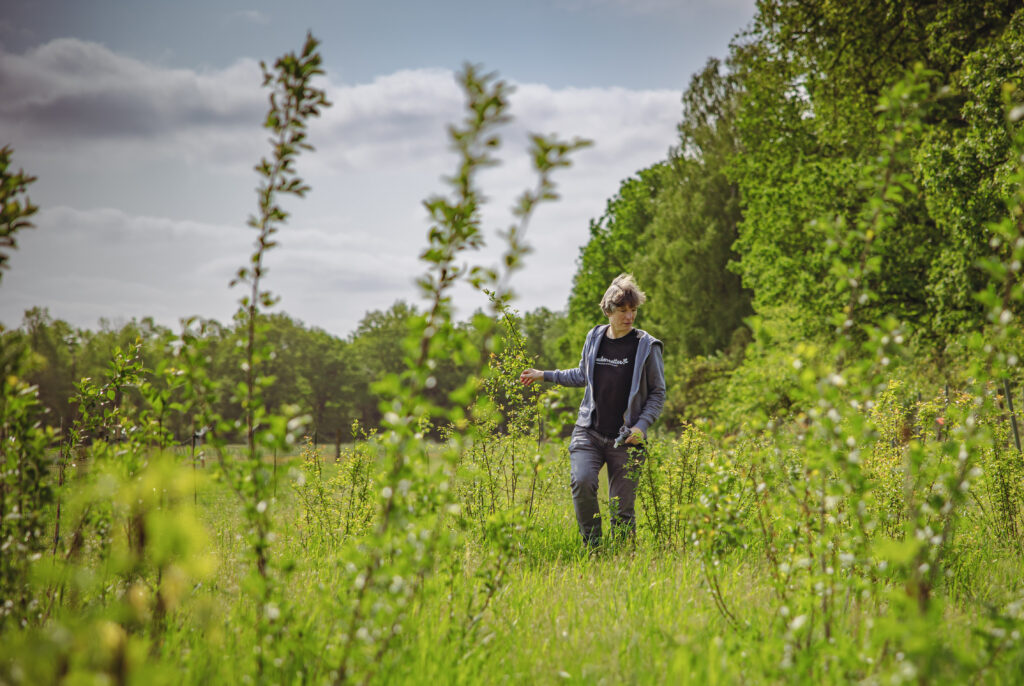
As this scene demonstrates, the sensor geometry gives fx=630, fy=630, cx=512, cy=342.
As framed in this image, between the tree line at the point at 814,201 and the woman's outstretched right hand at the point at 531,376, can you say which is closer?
the woman's outstretched right hand at the point at 531,376

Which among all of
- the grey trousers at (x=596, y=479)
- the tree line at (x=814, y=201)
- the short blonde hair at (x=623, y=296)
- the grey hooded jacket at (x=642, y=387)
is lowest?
the grey trousers at (x=596, y=479)

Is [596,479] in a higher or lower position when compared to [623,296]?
lower

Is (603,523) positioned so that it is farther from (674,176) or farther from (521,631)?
(674,176)

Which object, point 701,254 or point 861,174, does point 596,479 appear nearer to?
point 861,174

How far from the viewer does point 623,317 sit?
4980mm

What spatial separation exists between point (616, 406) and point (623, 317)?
28.4 inches

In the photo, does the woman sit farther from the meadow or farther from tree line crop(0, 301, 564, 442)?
tree line crop(0, 301, 564, 442)

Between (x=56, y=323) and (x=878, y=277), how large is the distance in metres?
43.6

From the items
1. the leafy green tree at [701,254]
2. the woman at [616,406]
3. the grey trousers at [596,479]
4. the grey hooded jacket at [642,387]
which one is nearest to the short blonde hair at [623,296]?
the woman at [616,406]

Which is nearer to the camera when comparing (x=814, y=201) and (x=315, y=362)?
(x=814, y=201)

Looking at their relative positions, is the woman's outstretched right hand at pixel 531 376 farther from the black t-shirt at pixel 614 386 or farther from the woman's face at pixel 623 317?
the woman's face at pixel 623 317

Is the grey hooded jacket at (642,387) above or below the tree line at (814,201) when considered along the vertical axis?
below

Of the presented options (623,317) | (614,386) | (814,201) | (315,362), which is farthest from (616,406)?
(315,362)

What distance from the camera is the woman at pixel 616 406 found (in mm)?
4918
